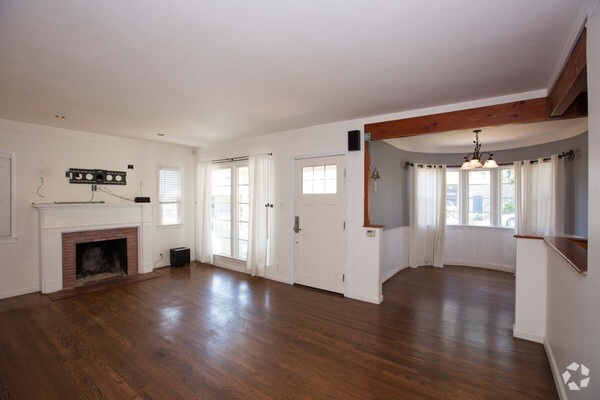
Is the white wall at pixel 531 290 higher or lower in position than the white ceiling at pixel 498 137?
lower

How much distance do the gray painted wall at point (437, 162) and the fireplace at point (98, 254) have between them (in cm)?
461

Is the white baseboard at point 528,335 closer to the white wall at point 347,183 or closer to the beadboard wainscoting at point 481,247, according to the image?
the white wall at point 347,183

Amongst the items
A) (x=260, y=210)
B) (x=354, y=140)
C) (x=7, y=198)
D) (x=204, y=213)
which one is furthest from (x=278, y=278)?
(x=7, y=198)

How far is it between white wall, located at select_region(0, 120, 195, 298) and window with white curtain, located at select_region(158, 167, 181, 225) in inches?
5.8

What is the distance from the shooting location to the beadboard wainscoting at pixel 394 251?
16.9ft

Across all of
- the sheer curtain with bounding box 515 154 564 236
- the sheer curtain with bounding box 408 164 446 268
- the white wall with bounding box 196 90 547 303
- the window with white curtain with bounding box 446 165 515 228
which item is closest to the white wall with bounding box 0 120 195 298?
the white wall with bounding box 196 90 547 303

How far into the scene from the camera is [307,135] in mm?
4684

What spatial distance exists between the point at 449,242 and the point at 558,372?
4.50 m

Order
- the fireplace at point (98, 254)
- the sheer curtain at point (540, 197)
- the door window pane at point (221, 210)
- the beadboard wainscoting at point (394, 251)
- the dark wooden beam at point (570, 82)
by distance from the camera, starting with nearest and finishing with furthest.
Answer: the dark wooden beam at point (570, 82), the fireplace at point (98, 254), the sheer curtain at point (540, 197), the beadboard wainscoting at point (394, 251), the door window pane at point (221, 210)

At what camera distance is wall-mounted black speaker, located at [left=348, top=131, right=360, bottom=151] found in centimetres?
410

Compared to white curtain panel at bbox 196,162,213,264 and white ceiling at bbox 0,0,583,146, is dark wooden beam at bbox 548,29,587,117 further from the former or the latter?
white curtain panel at bbox 196,162,213,264

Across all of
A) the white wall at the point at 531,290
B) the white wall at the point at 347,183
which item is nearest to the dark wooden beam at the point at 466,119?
the white wall at the point at 347,183

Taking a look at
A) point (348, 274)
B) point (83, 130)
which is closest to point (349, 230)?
point (348, 274)

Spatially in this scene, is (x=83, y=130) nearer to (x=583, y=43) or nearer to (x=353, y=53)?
(x=353, y=53)
